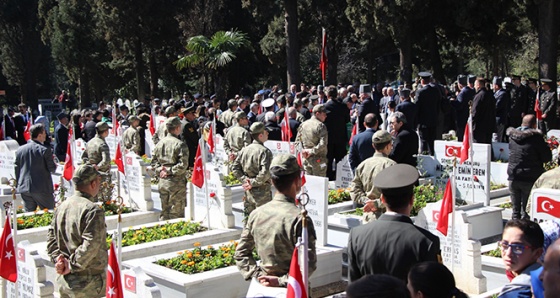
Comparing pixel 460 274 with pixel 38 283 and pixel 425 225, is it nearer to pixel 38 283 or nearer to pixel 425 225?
pixel 425 225

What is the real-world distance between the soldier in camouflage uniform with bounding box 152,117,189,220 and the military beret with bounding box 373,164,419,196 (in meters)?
7.76

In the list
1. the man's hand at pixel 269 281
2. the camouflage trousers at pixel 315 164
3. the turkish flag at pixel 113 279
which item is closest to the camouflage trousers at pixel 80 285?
the turkish flag at pixel 113 279

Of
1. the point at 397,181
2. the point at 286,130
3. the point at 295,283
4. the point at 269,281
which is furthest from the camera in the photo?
the point at 286,130

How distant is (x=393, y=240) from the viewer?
16.0ft

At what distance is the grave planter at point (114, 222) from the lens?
12.4 m

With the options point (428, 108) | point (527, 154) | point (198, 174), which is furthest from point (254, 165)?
point (428, 108)

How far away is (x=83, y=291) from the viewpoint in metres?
7.20

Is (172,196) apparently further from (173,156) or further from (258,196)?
(258,196)

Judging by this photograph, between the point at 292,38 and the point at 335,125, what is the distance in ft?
50.9

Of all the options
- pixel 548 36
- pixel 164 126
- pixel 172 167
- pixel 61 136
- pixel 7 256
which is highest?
pixel 548 36

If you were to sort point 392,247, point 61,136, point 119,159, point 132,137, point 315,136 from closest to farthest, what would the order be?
1. point 392,247
2. point 315,136
3. point 119,159
4. point 132,137
5. point 61,136

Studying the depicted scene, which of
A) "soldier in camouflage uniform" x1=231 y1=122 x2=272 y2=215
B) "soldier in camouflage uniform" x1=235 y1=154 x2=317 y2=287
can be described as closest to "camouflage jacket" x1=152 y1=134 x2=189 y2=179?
"soldier in camouflage uniform" x1=231 y1=122 x2=272 y2=215

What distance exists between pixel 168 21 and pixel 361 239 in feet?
117

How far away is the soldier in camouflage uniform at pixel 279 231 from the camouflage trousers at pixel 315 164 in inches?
319
